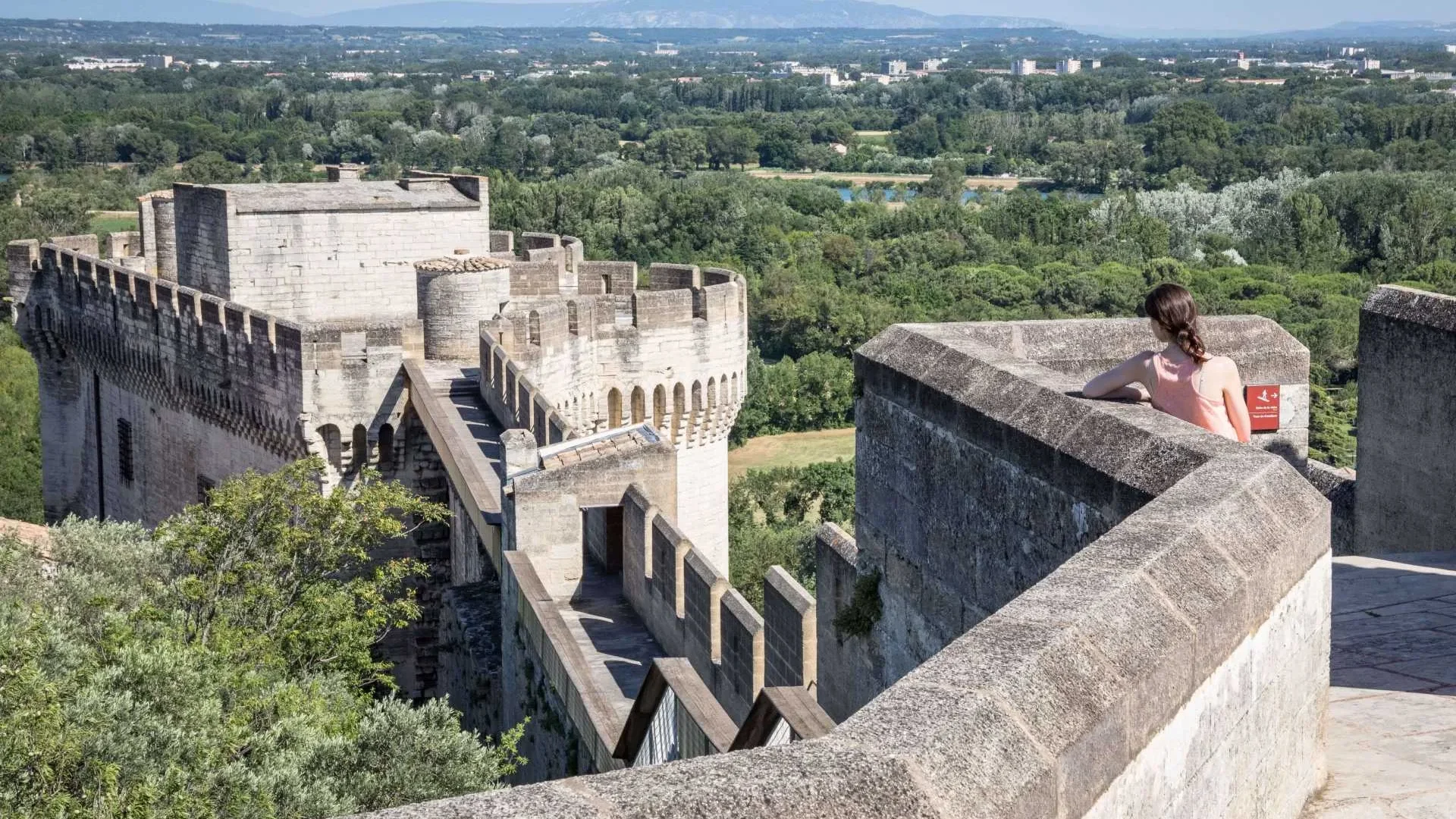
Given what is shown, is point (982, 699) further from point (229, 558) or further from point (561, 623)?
point (229, 558)

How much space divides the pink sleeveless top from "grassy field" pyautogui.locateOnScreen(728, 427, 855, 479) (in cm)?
4509


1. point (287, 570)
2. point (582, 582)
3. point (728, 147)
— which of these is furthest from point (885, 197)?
point (582, 582)

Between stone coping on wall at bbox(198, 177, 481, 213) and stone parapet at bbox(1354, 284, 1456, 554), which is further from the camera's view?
stone coping on wall at bbox(198, 177, 481, 213)

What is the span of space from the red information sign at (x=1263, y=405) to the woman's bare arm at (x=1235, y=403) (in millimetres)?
2421

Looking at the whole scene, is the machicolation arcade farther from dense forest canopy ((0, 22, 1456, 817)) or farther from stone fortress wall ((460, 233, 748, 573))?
dense forest canopy ((0, 22, 1456, 817))

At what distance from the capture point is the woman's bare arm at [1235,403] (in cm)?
617

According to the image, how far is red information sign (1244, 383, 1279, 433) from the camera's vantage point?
8.62 m

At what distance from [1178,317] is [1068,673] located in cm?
272

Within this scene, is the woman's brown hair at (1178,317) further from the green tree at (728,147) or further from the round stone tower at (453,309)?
the green tree at (728,147)

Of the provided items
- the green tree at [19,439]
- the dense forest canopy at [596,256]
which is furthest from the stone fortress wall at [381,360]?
the green tree at [19,439]

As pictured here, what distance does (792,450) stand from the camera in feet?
183

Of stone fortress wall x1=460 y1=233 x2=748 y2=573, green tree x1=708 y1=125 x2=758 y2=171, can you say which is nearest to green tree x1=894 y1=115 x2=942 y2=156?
green tree x1=708 y1=125 x2=758 y2=171

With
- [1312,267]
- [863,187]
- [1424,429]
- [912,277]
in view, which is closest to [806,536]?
[1424,429]

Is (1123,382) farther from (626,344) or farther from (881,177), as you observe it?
(881,177)
